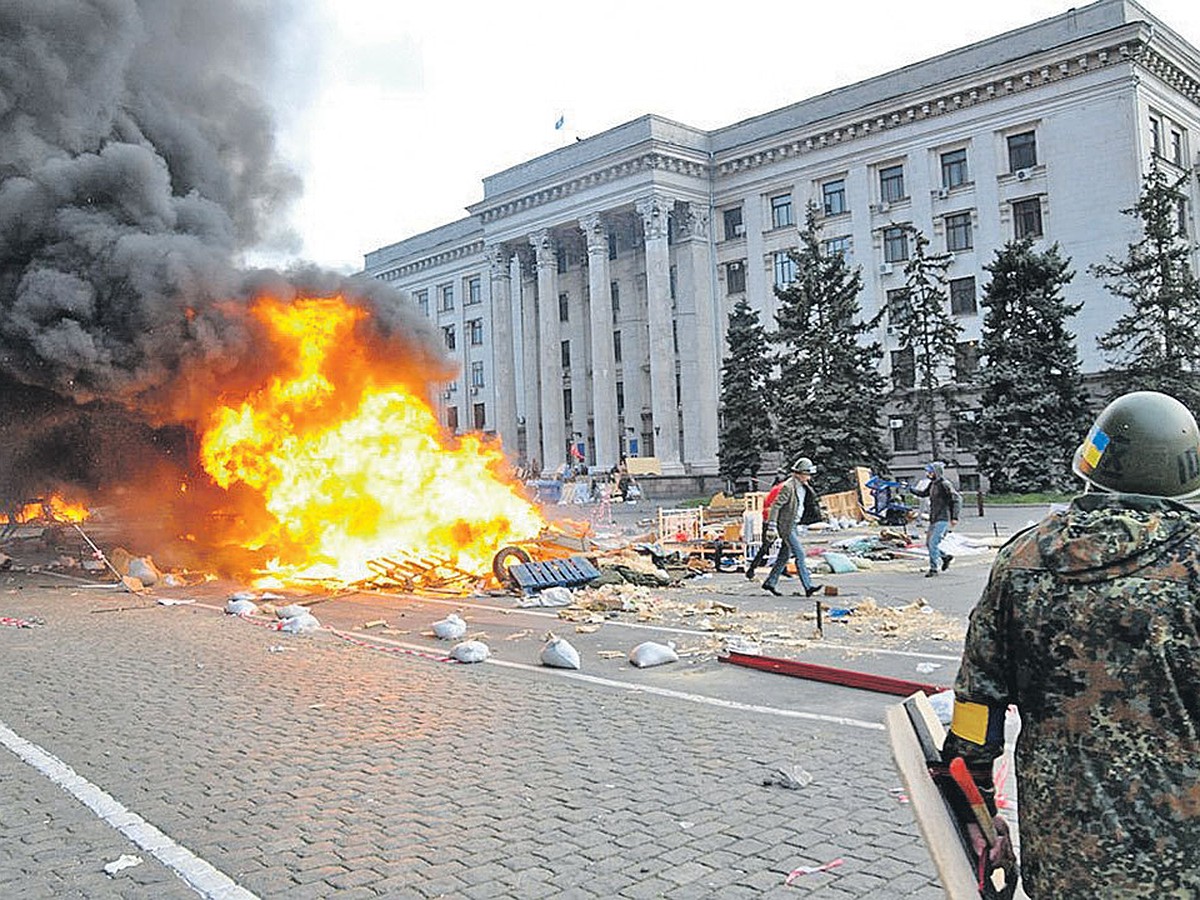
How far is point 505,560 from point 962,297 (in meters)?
35.2

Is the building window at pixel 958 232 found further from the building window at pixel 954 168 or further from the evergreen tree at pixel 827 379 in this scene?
the evergreen tree at pixel 827 379

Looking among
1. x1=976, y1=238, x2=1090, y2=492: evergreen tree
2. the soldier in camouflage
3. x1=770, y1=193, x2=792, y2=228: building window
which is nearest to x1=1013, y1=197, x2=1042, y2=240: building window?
x1=976, y1=238, x2=1090, y2=492: evergreen tree

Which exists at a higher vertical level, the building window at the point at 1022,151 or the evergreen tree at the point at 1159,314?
the building window at the point at 1022,151

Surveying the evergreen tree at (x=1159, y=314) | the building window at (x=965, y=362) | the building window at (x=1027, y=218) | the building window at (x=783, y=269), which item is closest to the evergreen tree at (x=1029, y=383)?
the building window at (x=965, y=362)

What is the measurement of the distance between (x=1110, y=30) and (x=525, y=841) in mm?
43552

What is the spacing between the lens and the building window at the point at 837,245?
156 feet

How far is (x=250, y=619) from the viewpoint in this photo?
12.7 metres

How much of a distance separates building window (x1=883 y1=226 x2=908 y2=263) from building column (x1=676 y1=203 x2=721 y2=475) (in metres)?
10.5

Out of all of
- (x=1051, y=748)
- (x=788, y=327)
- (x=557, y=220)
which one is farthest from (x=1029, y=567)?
(x=557, y=220)

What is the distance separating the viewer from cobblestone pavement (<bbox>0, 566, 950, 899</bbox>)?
435cm

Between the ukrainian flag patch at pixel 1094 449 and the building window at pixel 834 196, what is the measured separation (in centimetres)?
4823

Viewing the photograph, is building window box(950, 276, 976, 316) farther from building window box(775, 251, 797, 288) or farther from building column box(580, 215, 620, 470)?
building column box(580, 215, 620, 470)

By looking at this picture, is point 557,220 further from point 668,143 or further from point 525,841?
point 525,841

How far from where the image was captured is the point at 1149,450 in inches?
91.3
